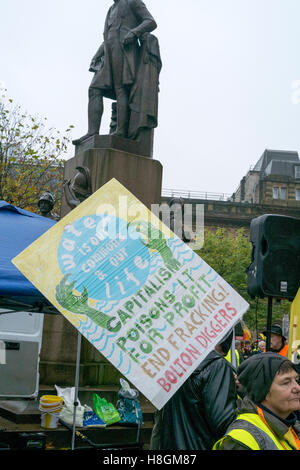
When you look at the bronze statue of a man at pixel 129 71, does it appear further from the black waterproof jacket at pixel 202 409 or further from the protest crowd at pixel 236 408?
the black waterproof jacket at pixel 202 409

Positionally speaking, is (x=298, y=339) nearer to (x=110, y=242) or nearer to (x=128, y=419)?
(x=110, y=242)

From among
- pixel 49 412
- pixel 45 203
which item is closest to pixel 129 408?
pixel 49 412

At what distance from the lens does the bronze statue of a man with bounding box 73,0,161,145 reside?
30.9 ft

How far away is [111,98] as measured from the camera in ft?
32.8

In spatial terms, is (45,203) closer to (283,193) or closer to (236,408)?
(236,408)

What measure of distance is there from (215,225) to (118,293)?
196 feet

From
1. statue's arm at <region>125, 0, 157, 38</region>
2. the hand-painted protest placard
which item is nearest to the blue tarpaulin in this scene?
the hand-painted protest placard

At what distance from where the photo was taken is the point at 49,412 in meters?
6.38

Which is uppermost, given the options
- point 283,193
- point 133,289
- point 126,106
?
point 283,193

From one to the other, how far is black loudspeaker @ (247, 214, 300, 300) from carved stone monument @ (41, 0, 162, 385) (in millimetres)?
3955

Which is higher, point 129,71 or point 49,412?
point 129,71

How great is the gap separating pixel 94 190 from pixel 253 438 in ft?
21.4

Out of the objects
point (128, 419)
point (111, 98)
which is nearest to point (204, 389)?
point (128, 419)

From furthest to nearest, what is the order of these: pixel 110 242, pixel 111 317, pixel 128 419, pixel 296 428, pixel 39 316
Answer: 1. pixel 39 316
2. pixel 128 419
3. pixel 110 242
4. pixel 111 317
5. pixel 296 428
